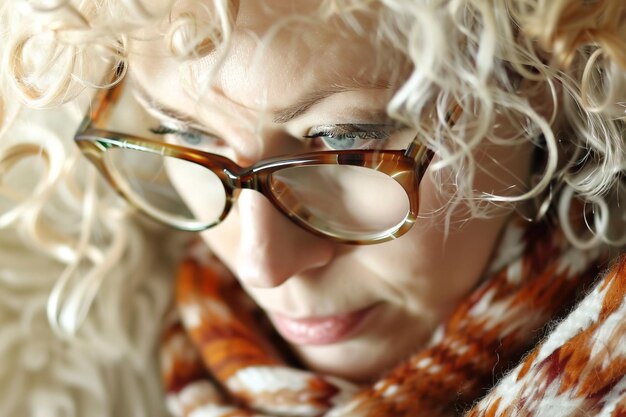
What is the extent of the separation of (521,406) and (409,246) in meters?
0.22

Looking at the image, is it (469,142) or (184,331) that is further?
(184,331)

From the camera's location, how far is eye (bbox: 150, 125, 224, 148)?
86 cm

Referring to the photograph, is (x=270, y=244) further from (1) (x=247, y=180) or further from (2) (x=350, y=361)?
(2) (x=350, y=361)

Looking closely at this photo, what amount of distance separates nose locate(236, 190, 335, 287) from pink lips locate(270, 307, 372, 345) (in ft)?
0.41

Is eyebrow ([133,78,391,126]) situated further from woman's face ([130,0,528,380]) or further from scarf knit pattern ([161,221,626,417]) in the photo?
scarf knit pattern ([161,221,626,417])

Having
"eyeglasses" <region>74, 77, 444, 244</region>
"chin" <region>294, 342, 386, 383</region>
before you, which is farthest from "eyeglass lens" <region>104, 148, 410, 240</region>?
"chin" <region>294, 342, 386, 383</region>

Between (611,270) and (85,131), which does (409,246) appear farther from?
(85,131)

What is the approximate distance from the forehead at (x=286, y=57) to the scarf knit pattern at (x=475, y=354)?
1.04ft

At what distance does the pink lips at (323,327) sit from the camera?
3.23 feet

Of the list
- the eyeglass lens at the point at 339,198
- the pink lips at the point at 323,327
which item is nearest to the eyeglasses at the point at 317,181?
the eyeglass lens at the point at 339,198

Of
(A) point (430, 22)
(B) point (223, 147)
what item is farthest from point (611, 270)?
(B) point (223, 147)

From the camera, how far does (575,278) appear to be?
36.8 inches

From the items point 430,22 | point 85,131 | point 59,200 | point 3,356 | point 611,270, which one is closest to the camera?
point 430,22

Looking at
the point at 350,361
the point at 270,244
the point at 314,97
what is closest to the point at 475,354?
the point at 350,361
